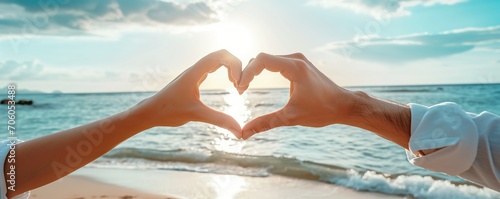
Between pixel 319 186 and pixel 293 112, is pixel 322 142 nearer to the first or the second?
pixel 319 186

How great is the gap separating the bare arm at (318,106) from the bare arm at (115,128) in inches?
4.3

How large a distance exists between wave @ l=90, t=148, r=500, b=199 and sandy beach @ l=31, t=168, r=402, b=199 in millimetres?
351

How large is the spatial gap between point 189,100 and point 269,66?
0.32m

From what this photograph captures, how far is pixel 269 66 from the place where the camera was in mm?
1573

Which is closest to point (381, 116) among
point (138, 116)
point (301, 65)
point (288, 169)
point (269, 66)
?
point (301, 65)

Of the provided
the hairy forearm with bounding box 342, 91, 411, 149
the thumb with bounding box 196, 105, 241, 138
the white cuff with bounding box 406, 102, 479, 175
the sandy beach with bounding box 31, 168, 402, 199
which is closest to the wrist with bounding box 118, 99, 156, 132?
the thumb with bounding box 196, 105, 241, 138

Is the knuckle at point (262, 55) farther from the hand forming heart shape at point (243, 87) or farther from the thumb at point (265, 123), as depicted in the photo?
the thumb at point (265, 123)

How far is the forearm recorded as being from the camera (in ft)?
4.66

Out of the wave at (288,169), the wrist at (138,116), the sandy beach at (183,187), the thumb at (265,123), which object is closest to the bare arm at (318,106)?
the thumb at (265,123)

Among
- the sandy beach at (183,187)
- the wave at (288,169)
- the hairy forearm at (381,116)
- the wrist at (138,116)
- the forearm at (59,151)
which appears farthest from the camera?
the wave at (288,169)

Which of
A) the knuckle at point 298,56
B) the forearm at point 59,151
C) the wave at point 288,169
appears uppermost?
the knuckle at point 298,56

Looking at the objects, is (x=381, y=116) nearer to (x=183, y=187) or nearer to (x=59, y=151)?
(x=59, y=151)

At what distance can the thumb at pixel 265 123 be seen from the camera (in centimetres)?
161

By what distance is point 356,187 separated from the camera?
6922mm
